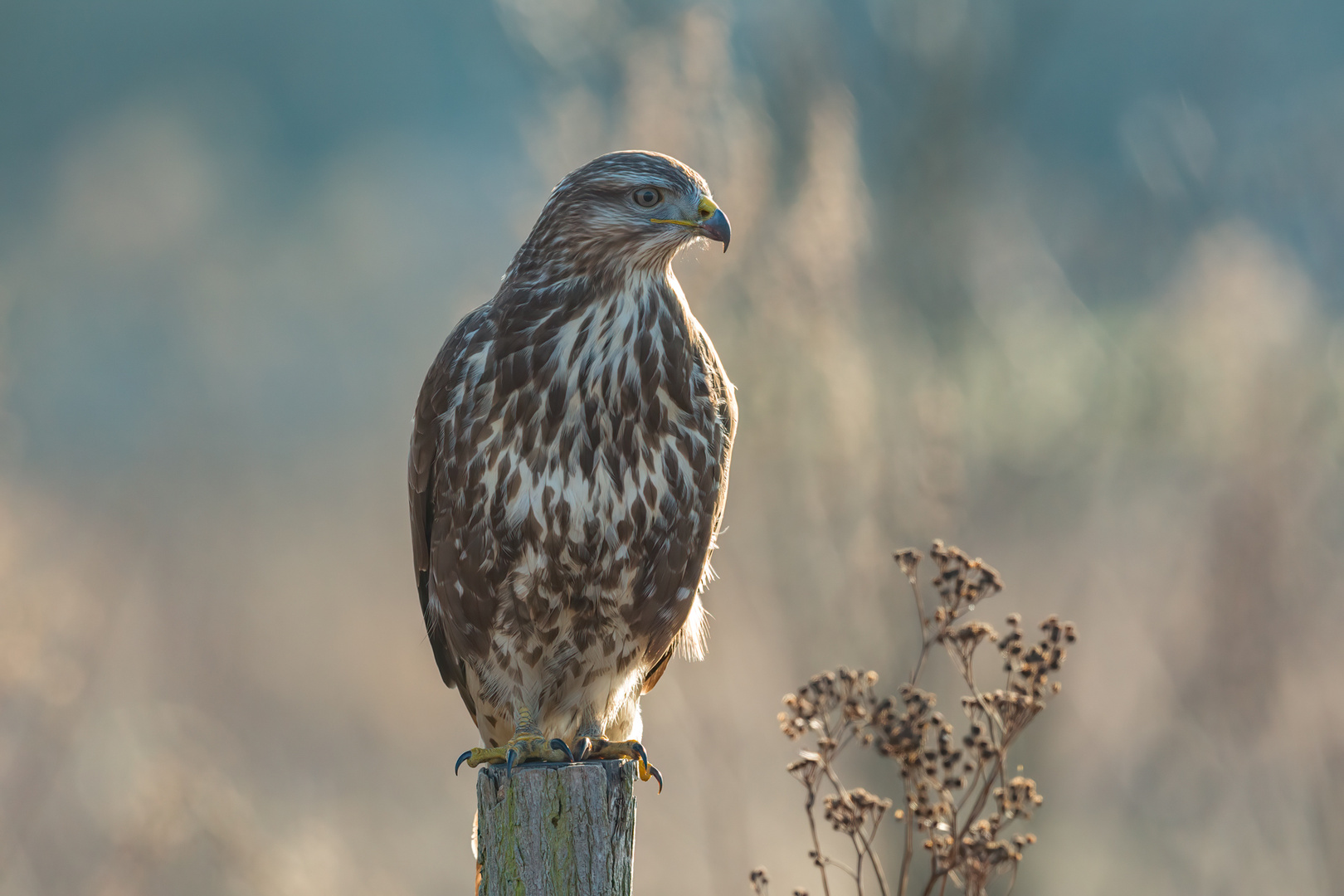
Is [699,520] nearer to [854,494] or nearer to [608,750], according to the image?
[608,750]

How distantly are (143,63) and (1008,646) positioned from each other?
15.4 m

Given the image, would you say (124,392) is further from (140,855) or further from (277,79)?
(277,79)

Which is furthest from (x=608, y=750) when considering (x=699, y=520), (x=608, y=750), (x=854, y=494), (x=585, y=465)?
(x=854, y=494)

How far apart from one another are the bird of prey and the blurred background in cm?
73

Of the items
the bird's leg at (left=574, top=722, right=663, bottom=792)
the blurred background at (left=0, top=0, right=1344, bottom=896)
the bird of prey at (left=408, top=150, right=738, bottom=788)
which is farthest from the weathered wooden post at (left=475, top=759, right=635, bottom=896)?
the blurred background at (left=0, top=0, right=1344, bottom=896)

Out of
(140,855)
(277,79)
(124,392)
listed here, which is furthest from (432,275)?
(140,855)

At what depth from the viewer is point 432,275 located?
38.1ft

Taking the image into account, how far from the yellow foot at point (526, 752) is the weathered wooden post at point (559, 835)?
0.33 metres

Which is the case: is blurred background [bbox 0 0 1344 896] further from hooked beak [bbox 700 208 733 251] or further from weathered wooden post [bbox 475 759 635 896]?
weathered wooden post [bbox 475 759 635 896]

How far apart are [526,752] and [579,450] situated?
0.70 metres

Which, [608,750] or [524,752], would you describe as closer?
[524,752]

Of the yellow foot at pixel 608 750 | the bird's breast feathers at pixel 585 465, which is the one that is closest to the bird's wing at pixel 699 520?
the bird's breast feathers at pixel 585 465

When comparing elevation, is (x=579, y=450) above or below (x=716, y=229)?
below

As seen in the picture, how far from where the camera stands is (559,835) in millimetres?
2412
